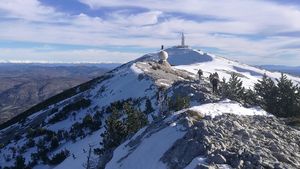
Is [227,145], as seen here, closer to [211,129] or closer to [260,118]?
[211,129]

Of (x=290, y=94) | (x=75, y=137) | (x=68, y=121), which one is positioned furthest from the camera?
(x=68, y=121)

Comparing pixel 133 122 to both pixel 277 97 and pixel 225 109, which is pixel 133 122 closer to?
pixel 225 109

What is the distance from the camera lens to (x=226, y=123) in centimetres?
2862

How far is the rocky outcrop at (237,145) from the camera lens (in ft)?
75.8

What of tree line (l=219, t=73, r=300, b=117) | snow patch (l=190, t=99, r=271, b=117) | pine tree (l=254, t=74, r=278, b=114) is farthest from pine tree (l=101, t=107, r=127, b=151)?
pine tree (l=254, t=74, r=278, b=114)

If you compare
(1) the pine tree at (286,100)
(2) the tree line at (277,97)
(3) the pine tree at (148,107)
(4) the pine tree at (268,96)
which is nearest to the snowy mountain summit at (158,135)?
(3) the pine tree at (148,107)

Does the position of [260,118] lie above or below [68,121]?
above

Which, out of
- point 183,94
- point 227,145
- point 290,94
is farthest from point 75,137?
point 227,145

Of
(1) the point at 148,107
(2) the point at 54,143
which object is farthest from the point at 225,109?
(2) the point at 54,143

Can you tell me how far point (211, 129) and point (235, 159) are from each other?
13.0 ft

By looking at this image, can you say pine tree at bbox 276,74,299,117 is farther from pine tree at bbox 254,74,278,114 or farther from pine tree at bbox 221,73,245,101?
pine tree at bbox 221,73,245,101

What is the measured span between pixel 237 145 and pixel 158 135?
6430 mm

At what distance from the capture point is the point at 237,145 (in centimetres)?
2505

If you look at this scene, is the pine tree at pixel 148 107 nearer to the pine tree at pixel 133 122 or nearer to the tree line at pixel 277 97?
the tree line at pixel 277 97
